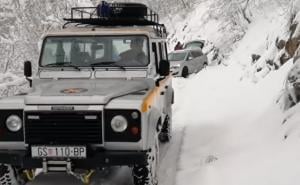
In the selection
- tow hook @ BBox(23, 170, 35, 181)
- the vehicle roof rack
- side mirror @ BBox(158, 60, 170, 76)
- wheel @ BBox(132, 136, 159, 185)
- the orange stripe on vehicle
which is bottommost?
tow hook @ BBox(23, 170, 35, 181)

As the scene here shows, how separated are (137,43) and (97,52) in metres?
0.61

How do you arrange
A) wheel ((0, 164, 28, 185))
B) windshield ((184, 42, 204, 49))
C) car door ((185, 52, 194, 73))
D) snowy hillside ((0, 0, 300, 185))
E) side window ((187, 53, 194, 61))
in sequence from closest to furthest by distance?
wheel ((0, 164, 28, 185)), snowy hillside ((0, 0, 300, 185)), car door ((185, 52, 194, 73)), side window ((187, 53, 194, 61)), windshield ((184, 42, 204, 49))

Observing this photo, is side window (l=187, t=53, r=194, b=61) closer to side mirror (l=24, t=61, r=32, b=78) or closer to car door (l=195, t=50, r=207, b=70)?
car door (l=195, t=50, r=207, b=70)

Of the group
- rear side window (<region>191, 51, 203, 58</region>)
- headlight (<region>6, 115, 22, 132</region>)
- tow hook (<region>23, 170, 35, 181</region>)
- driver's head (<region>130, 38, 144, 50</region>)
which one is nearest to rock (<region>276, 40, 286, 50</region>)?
driver's head (<region>130, 38, 144, 50</region>)

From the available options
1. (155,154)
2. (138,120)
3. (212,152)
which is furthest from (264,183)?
(212,152)

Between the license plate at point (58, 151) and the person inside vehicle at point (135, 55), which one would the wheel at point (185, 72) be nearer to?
the person inside vehicle at point (135, 55)

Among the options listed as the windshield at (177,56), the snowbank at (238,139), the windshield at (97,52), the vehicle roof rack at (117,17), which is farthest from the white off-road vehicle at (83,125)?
the windshield at (177,56)

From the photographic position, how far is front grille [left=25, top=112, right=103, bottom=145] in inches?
228

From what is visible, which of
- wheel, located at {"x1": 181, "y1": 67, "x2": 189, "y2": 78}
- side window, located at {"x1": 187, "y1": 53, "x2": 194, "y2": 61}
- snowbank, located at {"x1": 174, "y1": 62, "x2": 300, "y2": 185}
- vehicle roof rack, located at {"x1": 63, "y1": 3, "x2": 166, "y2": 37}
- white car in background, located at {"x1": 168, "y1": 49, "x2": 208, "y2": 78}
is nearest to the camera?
snowbank, located at {"x1": 174, "y1": 62, "x2": 300, "y2": 185}

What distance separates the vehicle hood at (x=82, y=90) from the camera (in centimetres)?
588

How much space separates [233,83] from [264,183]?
12.4 metres

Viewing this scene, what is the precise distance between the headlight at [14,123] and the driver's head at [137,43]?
2165mm

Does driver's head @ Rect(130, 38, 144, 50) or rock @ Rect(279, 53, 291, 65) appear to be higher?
driver's head @ Rect(130, 38, 144, 50)

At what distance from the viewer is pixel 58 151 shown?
5.81 meters
